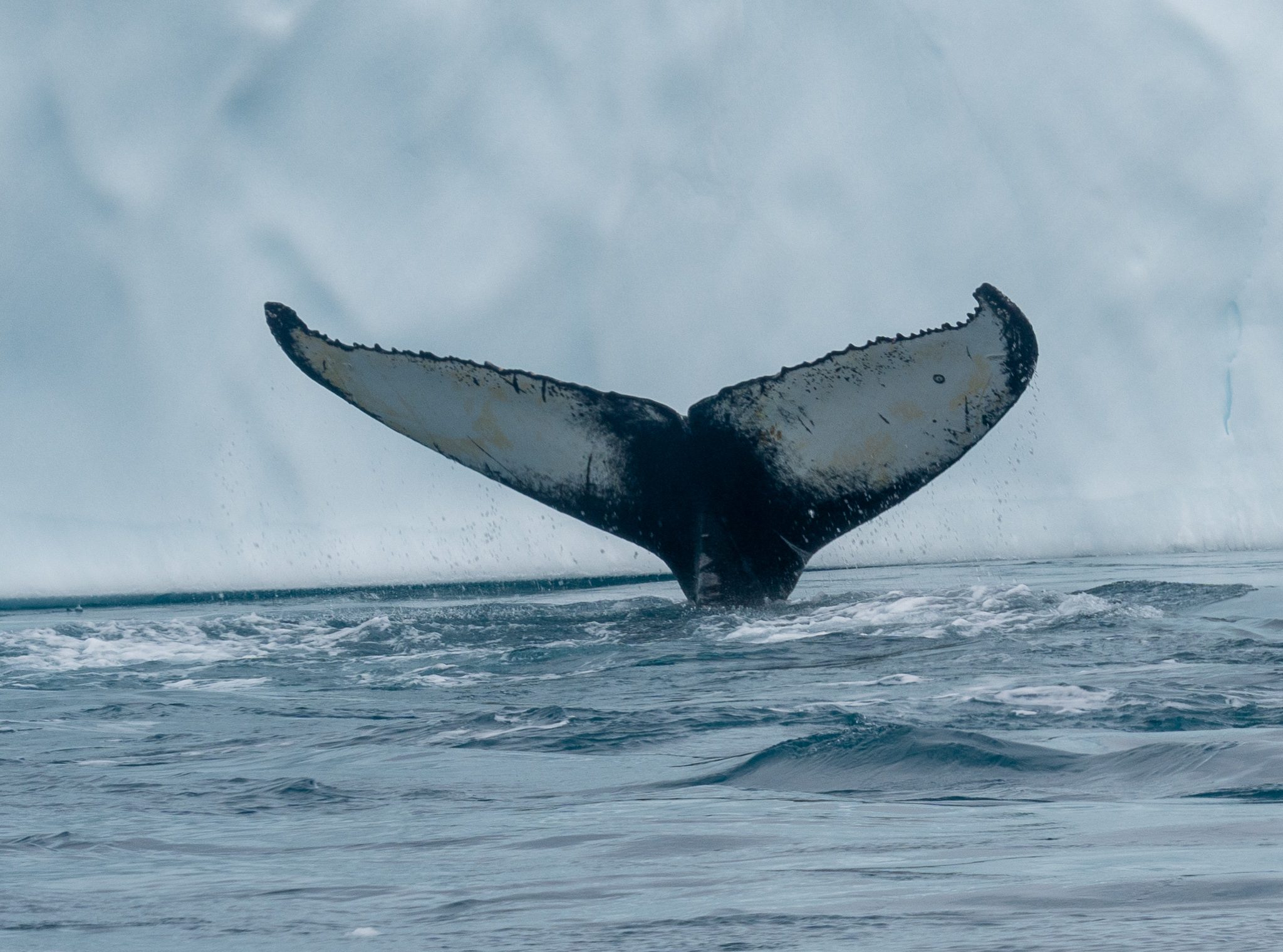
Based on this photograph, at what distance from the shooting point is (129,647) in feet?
25.1

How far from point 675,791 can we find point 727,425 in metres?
3.34

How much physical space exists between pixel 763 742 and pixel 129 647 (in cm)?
495

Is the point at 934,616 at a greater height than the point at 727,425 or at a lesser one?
lesser

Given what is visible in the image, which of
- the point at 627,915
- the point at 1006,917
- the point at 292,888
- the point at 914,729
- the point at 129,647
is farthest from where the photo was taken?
the point at 129,647

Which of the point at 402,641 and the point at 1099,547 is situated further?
the point at 1099,547

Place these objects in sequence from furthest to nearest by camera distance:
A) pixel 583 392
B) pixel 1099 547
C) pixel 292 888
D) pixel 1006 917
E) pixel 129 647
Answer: pixel 1099 547
pixel 129 647
pixel 583 392
pixel 292 888
pixel 1006 917

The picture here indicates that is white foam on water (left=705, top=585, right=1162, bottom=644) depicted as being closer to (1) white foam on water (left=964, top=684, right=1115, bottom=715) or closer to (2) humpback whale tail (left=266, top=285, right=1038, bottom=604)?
(2) humpback whale tail (left=266, top=285, right=1038, bottom=604)

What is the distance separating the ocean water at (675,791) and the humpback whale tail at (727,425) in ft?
2.16

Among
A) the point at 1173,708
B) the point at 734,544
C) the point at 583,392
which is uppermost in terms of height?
the point at 583,392

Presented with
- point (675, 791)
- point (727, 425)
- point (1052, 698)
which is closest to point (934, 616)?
point (727, 425)

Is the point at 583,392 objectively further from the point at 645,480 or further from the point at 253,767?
the point at 253,767

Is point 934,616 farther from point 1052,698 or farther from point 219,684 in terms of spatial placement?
point 219,684

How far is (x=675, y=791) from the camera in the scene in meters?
3.15

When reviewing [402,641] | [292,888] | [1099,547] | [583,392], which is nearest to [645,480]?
[583,392]
